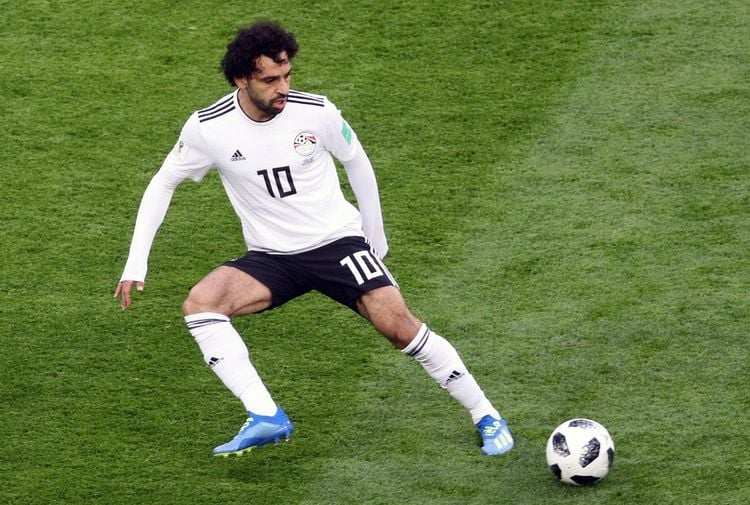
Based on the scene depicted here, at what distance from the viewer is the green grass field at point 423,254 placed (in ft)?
22.3

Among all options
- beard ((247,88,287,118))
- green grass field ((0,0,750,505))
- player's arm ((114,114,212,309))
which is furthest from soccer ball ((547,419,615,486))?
player's arm ((114,114,212,309))

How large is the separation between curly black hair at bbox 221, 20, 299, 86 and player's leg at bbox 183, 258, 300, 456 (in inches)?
39.0

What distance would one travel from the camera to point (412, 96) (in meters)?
10.2

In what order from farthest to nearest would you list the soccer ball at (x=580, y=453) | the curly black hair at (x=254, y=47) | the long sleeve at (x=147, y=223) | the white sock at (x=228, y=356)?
1. the long sleeve at (x=147, y=223)
2. the white sock at (x=228, y=356)
3. the curly black hair at (x=254, y=47)
4. the soccer ball at (x=580, y=453)

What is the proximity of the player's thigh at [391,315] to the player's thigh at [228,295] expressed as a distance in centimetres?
51

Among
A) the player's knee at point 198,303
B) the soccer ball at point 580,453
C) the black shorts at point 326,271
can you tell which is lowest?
the soccer ball at point 580,453

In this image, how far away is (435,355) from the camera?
6.75 meters

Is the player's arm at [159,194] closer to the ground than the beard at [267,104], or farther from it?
closer to the ground

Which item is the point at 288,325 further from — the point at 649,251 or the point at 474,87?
the point at 474,87

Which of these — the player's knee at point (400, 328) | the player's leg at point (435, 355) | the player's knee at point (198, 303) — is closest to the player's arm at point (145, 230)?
the player's knee at point (198, 303)

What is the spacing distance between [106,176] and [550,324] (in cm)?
333

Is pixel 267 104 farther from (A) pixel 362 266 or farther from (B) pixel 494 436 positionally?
(B) pixel 494 436

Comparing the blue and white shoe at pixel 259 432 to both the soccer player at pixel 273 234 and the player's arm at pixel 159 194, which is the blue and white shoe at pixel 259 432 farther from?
the player's arm at pixel 159 194

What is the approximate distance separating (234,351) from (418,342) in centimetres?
87
